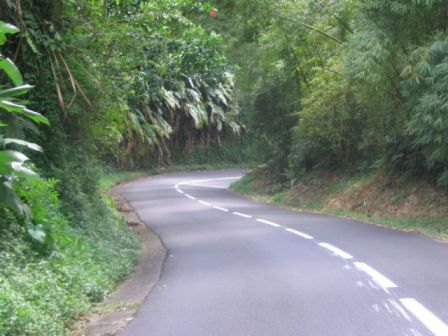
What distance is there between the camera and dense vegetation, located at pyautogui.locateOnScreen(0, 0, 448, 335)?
8.19 m

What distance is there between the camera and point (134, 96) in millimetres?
15539

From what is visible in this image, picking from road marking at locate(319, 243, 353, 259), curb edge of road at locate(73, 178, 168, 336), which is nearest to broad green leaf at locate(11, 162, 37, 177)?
curb edge of road at locate(73, 178, 168, 336)

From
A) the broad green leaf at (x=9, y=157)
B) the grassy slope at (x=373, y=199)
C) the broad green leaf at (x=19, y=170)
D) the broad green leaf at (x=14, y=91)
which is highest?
the broad green leaf at (x=14, y=91)

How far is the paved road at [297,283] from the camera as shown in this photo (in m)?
6.67

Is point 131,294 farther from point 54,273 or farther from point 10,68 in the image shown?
point 10,68

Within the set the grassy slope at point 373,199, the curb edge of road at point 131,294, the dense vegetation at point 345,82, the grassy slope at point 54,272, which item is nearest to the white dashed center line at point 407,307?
the curb edge of road at point 131,294

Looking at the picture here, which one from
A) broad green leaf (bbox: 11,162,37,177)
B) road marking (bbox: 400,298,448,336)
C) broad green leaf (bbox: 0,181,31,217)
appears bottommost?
road marking (bbox: 400,298,448,336)

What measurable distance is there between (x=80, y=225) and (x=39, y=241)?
10.2 ft

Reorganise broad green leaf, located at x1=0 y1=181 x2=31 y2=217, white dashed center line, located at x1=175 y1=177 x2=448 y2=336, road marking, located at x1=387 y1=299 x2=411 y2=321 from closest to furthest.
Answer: white dashed center line, located at x1=175 y1=177 x2=448 y2=336, road marking, located at x1=387 y1=299 x2=411 y2=321, broad green leaf, located at x1=0 y1=181 x2=31 y2=217

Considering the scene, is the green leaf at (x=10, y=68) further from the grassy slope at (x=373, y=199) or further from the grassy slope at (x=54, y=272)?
the grassy slope at (x=373, y=199)

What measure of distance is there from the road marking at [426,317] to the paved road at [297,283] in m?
0.01

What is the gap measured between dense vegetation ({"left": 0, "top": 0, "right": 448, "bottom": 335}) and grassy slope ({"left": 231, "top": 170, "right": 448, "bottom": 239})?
1.59 feet

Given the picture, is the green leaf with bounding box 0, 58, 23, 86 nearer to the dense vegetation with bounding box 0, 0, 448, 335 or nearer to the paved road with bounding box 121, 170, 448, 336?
the dense vegetation with bounding box 0, 0, 448, 335

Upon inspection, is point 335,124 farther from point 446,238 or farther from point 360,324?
point 360,324
